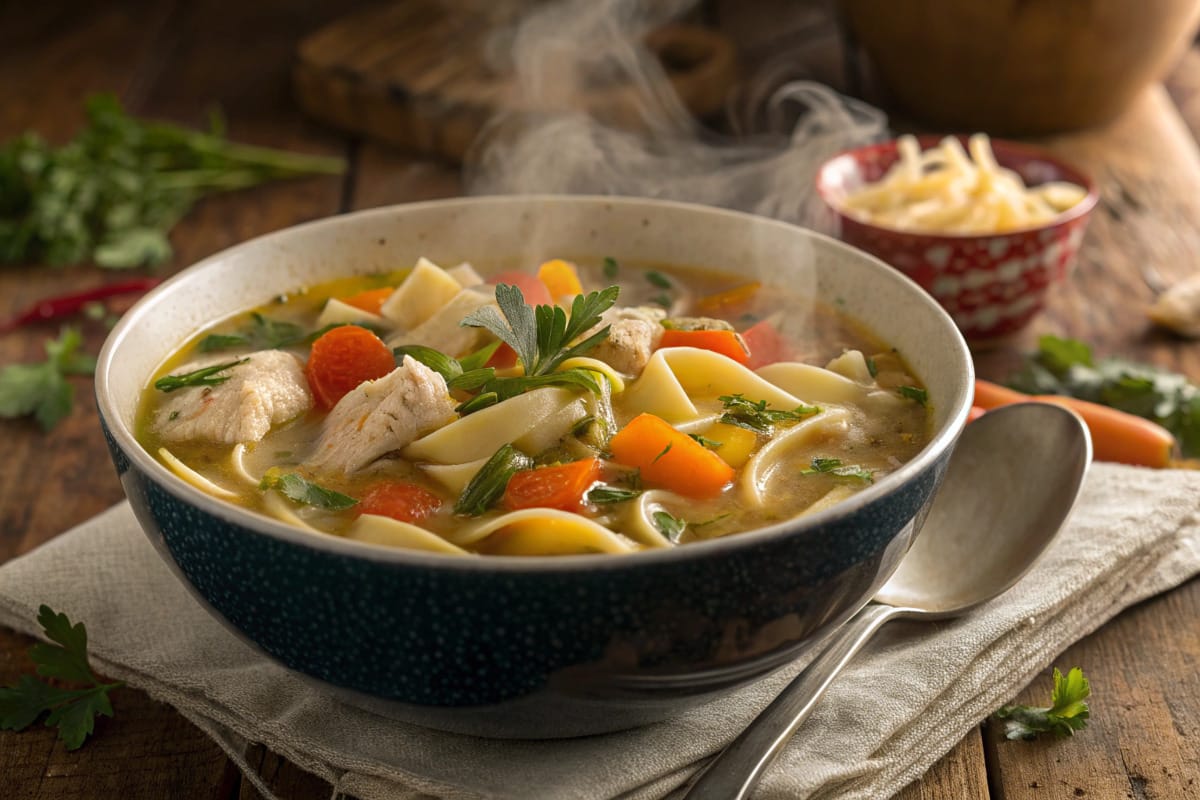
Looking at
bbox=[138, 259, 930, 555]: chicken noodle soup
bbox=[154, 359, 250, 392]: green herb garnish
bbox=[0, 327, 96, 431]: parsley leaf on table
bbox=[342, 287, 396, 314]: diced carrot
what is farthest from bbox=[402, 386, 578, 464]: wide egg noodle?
bbox=[0, 327, 96, 431]: parsley leaf on table

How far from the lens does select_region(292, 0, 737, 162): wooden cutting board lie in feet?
22.2

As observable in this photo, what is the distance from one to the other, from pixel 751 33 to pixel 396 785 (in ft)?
22.6

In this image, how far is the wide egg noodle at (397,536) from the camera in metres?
2.63

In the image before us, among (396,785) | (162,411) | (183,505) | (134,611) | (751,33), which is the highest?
(183,505)

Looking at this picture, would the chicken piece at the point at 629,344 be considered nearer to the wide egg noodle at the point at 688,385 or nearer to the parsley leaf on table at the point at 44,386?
the wide egg noodle at the point at 688,385

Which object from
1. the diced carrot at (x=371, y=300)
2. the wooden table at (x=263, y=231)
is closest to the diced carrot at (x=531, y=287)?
the diced carrot at (x=371, y=300)

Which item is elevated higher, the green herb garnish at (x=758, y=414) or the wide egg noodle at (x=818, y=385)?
the green herb garnish at (x=758, y=414)

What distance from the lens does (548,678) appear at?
8.00 feet

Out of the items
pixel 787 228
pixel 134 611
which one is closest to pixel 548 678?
pixel 134 611

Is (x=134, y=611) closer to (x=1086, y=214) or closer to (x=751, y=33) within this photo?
(x=1086, y=214)

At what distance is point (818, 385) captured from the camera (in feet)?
11.2

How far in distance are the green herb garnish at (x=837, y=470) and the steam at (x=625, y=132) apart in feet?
8.39

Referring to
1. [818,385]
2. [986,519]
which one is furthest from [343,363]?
[986,519]

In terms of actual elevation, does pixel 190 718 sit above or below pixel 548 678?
below
